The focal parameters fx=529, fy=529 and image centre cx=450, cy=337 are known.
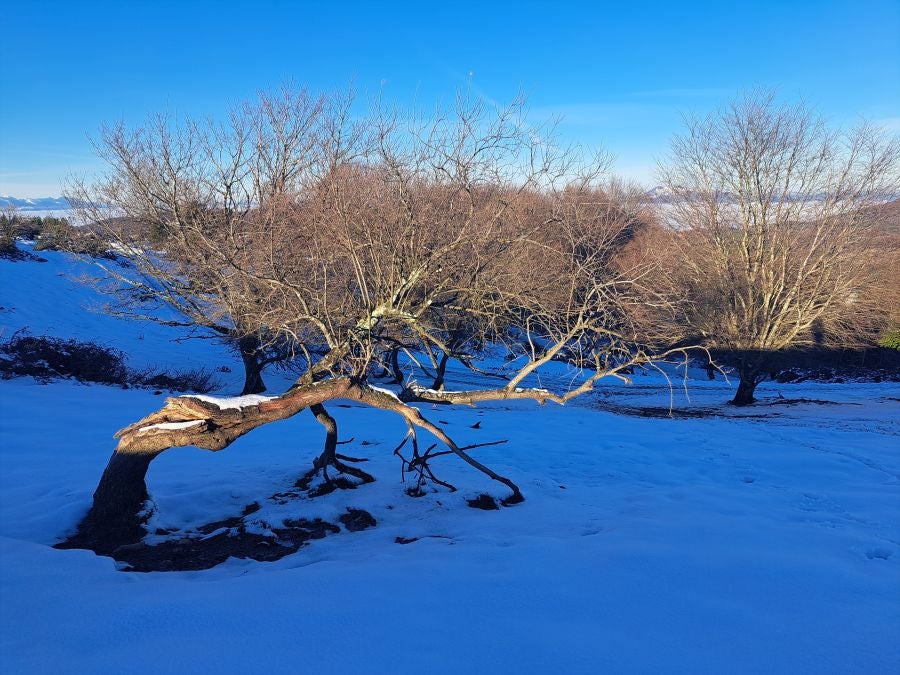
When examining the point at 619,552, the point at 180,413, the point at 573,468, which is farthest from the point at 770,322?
the point at 180,413

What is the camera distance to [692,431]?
10812mm

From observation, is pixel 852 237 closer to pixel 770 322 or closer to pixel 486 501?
pixel 770 322

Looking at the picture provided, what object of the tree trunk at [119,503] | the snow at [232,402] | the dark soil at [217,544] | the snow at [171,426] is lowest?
the dark soil at [217,544]

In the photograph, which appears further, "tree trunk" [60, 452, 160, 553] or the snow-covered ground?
"tree trunk" [60, 452, 160, 553]

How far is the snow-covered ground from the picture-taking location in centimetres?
243

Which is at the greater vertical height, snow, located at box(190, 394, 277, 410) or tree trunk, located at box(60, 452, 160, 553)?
snow, located at box(190, 394, 277, 410)

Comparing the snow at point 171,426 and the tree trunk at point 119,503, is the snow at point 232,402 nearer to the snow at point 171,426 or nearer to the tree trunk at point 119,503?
the snow at point 171,426

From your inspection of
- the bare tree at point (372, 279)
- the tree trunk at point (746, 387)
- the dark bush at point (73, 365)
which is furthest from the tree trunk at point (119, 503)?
the tree trunk at point (746, 387)

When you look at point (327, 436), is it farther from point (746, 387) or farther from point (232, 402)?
point (746, 387)

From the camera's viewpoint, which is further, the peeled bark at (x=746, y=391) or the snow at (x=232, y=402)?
the peeled bark at (x=746, y=391)

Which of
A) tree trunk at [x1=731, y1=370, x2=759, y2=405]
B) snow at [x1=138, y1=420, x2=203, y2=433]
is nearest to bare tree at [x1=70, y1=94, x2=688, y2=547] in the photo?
snow at [x1=138, y1=420, x2=203, y2=433]

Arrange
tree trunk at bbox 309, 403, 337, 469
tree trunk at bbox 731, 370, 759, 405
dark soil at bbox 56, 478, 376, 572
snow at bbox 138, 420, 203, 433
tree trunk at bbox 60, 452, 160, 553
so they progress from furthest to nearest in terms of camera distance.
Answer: tree trunk at bbox 731, 370, 759, 405 → tree trunk at bbox 309, 403, 337, 469 → tree trunk at bbox 60, 452, 160, 553 → snow at bbox 138, 420, 203, 433 → dark soil at bbox 56, 478, 376, 572

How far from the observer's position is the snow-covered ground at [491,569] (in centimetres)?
243

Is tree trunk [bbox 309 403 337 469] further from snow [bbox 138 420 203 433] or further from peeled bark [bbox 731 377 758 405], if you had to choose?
peeled bark [bbox 731 377 758 405]
